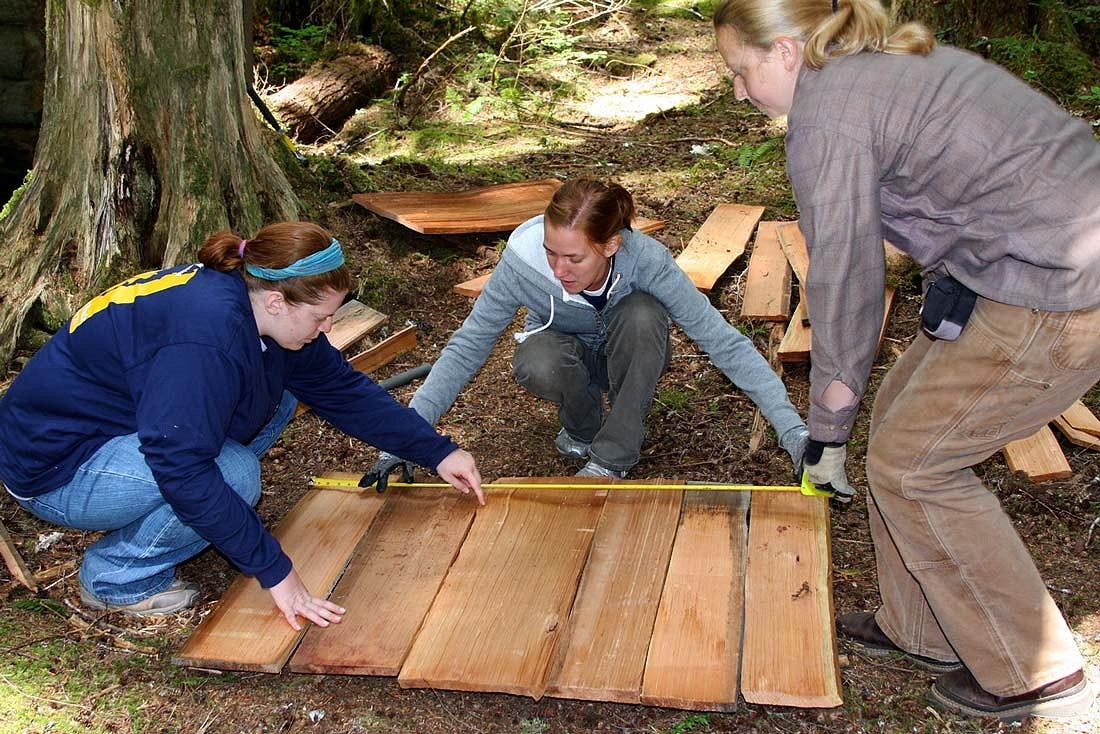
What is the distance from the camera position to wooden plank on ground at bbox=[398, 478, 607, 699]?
8.84 ft

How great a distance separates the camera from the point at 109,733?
9.01 ft

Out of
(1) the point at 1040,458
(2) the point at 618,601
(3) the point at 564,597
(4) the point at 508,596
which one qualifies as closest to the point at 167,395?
(4) the point at 508,596

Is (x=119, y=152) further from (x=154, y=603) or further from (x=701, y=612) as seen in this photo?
(x=701, y=612)

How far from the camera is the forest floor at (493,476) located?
2.79 metres

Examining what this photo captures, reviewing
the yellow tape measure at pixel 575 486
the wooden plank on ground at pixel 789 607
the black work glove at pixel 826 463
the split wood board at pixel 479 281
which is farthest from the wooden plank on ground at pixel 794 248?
the black work glove at pixel 826 463

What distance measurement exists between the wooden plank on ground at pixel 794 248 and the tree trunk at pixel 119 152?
285 centimetres

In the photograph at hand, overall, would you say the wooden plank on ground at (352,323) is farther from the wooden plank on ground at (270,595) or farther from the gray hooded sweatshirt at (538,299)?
the gray hooded sweatshirt at (538,299)

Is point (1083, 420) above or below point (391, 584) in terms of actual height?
below

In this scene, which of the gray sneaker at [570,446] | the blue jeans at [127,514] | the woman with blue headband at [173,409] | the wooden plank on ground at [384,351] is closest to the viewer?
the woman with blue headband at [173,409]

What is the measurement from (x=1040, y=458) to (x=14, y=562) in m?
3.67

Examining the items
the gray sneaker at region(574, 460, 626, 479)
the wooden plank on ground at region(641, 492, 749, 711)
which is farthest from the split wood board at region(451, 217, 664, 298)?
the wooden plank on ground at region(641, 492, 749, 711)

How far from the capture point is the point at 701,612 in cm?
283

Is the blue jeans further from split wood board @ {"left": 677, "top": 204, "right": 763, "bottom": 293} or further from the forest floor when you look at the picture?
split wood board @ {"left": 677, "top": 204, "right": 763, "bottom": 293}

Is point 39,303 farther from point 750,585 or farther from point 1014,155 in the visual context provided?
point 1014,155
